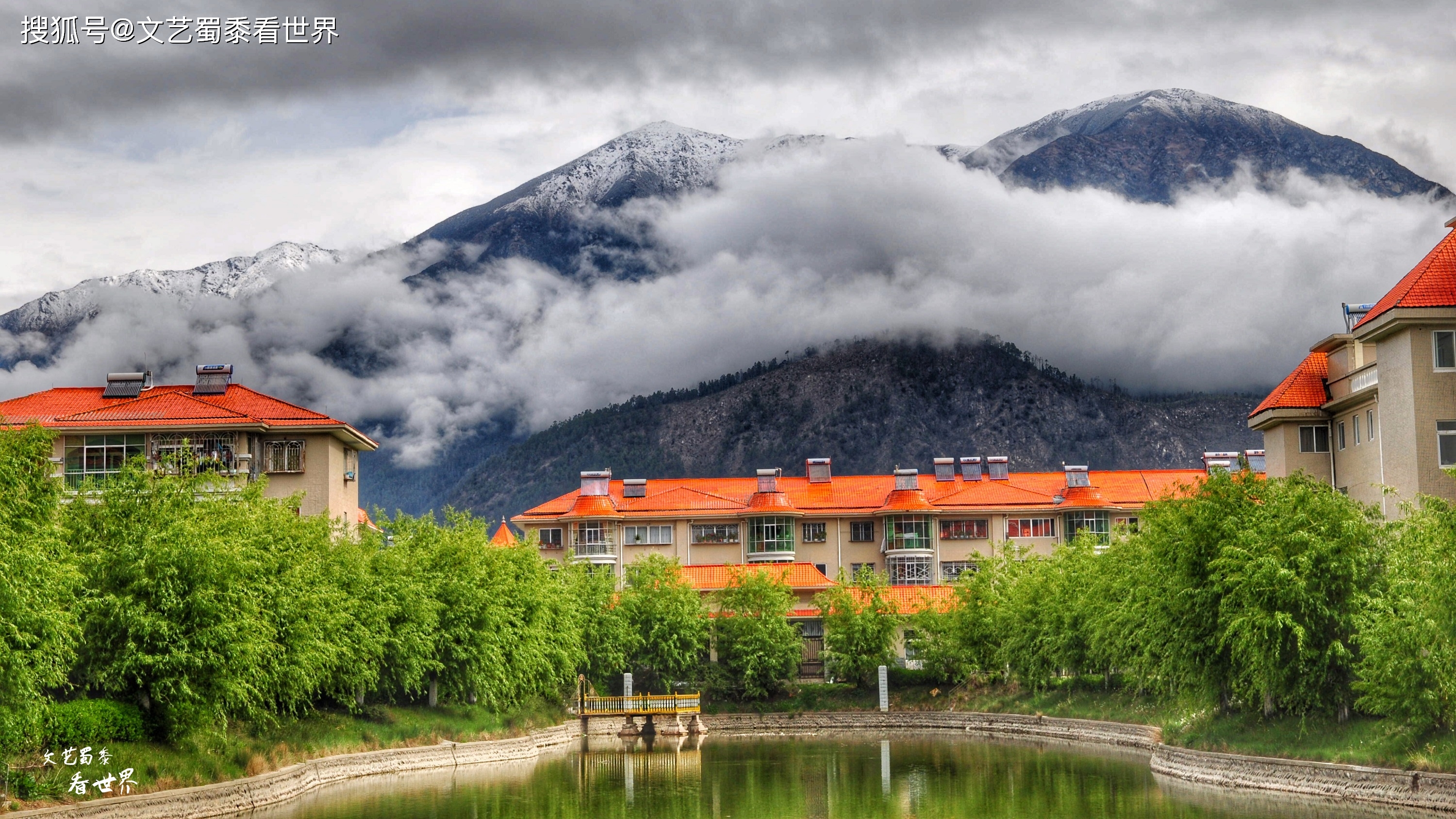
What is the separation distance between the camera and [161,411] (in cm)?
6788

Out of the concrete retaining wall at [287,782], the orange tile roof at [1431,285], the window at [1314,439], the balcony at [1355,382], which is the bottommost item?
the concrete retaining wall at [287,782]

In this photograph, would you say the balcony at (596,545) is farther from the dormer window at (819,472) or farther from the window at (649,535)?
the dormer window at (819,472)

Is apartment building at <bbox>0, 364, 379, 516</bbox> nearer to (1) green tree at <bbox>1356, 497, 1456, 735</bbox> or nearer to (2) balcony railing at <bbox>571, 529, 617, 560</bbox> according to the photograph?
(2) balcony railing at <bbox>571, 529, 617, 560</bbox>

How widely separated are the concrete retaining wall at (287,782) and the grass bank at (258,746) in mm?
348

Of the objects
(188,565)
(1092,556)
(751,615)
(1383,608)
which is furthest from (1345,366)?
(188,565)

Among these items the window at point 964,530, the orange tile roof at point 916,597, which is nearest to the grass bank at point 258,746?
the orange tile roof at point 916,597

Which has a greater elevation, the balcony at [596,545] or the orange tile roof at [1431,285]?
the orange tile roof at [1431,285]

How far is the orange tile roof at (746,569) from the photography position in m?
86.7

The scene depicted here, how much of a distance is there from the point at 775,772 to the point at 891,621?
29.8 metres

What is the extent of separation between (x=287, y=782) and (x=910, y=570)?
65.0 m

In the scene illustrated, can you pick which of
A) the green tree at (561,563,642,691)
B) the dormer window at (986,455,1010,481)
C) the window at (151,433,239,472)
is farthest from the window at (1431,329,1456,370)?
the dormer window at (986,455,1010,481)

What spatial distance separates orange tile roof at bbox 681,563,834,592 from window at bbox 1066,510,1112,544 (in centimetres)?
2201

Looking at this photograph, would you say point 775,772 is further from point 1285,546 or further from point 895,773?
point 1285,546

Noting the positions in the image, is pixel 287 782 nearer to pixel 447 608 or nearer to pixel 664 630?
pixel 447 608
